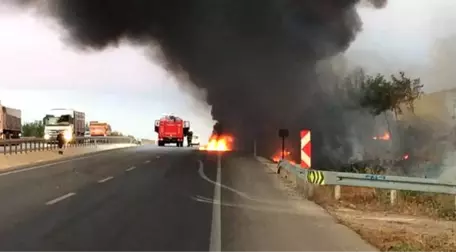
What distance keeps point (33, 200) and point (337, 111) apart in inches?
1118

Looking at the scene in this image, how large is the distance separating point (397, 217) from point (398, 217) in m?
→ 0.02

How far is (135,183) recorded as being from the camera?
56.6 ft

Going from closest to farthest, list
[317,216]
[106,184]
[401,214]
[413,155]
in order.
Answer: [317,216], [401,214], [106,184], [413,155]

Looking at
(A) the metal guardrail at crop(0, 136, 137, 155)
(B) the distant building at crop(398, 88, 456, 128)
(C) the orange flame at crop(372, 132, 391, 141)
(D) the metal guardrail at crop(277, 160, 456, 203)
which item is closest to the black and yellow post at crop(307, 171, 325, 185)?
(D) the metal guardrail at crop(277, 160, 456, 203)

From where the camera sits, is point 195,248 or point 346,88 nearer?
point 195,248

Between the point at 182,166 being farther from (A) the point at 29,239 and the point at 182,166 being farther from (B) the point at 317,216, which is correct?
(A) the point at 29,239

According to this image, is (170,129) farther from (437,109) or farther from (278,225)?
(278,225)

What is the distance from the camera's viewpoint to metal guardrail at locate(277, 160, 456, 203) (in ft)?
40.4

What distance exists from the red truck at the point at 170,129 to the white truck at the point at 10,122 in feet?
40.9

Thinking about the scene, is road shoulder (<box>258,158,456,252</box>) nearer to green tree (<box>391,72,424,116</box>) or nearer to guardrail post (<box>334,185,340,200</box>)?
guardrail post (<box>334,185,340,200</box>)

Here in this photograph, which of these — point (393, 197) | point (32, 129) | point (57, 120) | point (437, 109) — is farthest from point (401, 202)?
point (32, 129)

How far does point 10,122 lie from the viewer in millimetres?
51625

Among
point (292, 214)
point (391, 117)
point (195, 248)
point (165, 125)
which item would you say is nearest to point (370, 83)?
point (391, 117)

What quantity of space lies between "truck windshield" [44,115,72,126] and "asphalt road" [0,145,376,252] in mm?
34353
